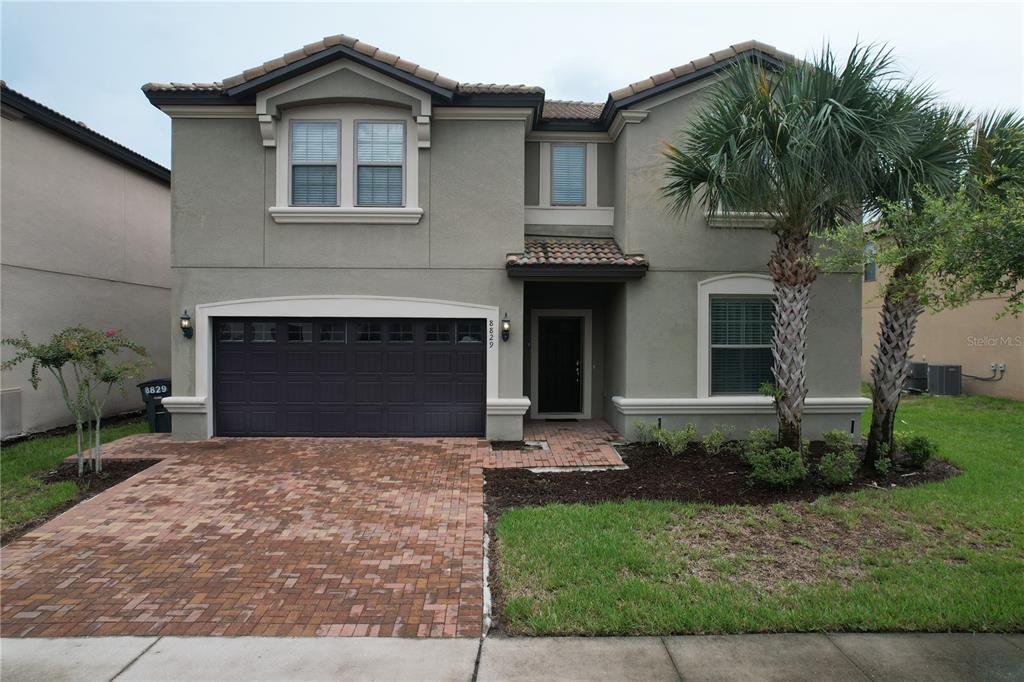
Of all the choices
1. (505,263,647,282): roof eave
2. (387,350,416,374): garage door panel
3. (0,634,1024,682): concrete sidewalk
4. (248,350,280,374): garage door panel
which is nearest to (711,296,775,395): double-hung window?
(505,263,647,282): roof eave

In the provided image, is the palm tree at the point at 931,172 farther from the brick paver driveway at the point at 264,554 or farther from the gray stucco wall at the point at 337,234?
the gray stucco wall at the point at 337,234

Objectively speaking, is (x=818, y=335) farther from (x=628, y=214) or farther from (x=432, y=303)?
(x=432, y=303)

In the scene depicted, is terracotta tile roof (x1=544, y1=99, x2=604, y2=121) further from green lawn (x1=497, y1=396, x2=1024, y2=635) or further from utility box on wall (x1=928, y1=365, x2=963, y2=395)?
utility box on wall (x1=928, y1=365, x2=963, y2=395)

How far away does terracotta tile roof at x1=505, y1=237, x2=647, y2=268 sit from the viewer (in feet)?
33.9

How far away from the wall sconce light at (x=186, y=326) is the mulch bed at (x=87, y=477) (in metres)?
2.46

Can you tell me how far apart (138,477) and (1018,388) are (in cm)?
2027

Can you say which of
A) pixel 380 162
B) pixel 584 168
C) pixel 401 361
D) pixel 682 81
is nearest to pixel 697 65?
pixel 682 81

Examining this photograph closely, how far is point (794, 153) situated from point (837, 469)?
170 inches

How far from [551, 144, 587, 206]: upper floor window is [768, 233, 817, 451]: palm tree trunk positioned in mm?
4387

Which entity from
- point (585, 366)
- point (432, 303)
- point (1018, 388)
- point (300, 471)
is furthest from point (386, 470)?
point (1018, 388)

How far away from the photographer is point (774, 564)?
546 centimetres

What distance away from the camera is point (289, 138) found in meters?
10.6

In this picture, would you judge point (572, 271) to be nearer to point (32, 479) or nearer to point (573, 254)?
point (573, 254)

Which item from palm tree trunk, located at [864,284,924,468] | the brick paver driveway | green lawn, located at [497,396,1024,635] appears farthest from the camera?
palm tree trunk, located at [864,284,924,468]
